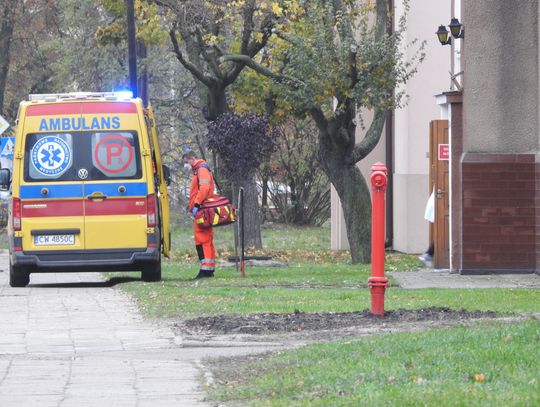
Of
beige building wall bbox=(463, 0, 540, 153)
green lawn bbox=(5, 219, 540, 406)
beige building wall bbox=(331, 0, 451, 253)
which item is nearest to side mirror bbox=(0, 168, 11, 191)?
green lawn bbox=(5, 219, 540, 406)

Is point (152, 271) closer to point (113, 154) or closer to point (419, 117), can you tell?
point (113, 154)

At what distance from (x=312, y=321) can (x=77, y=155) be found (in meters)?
6.84

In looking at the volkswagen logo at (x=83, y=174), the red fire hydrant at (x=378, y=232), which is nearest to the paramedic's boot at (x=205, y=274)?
the volkswagen logo at (x=83, y=174)

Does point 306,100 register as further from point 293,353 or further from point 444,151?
point 293,353

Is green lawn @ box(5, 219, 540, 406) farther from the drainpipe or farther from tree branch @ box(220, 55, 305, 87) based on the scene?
the drainpipe

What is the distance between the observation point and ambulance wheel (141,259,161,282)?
63.2 feet

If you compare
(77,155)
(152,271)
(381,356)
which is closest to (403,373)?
(381,356)

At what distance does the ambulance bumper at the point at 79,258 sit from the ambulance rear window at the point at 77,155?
98 centimetres

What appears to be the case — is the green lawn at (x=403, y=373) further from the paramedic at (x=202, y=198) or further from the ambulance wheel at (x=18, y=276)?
the ambulance wheel at (x=18, y=276)

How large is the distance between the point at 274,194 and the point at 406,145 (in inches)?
738

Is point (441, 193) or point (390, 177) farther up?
point (390, 177)

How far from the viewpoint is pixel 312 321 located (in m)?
12.9

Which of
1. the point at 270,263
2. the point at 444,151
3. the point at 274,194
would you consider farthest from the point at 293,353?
the point at 274,194

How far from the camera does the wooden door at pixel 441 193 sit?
22.2m
